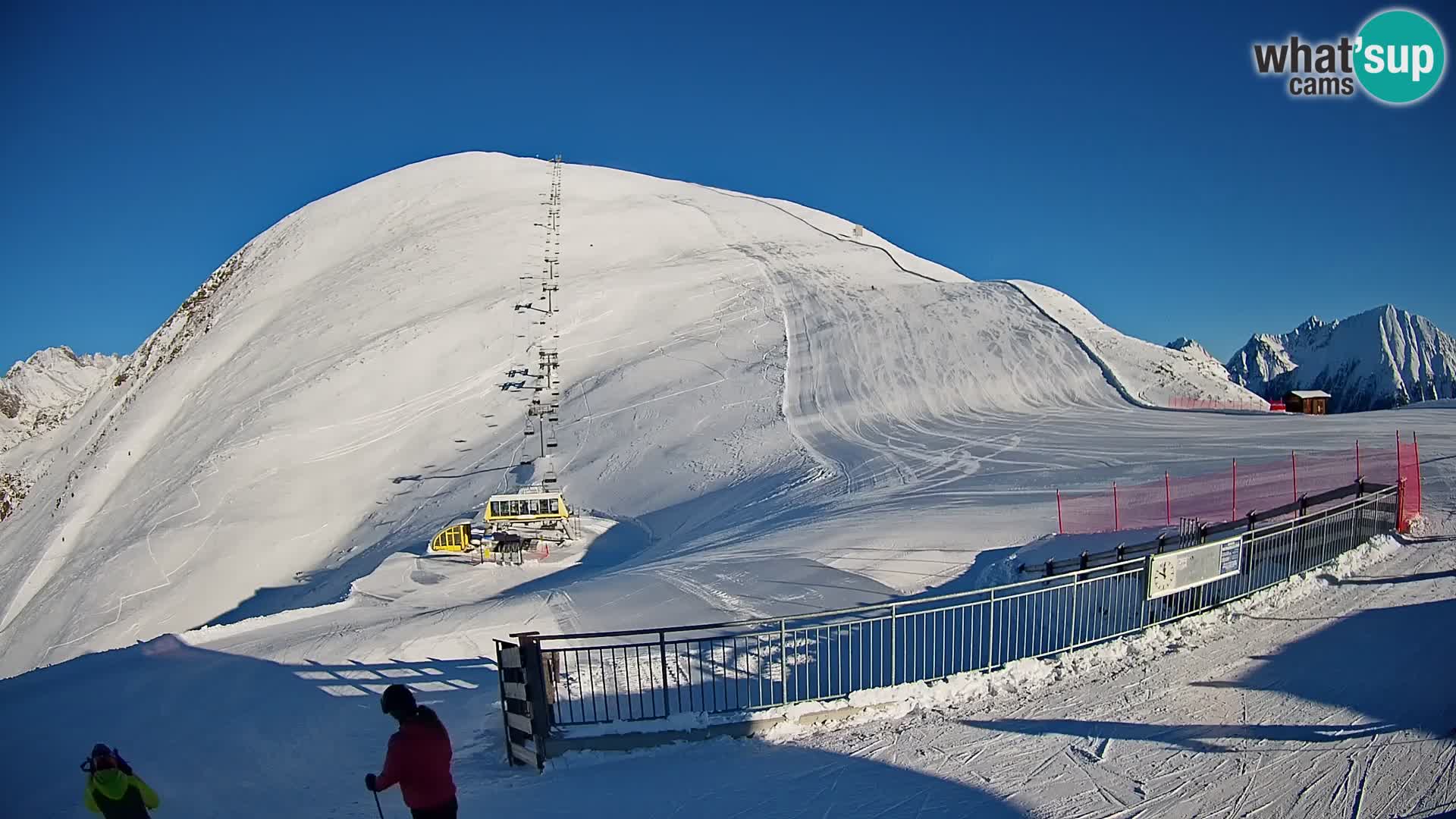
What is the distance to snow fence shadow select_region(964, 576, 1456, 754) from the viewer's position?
7184 millimetres

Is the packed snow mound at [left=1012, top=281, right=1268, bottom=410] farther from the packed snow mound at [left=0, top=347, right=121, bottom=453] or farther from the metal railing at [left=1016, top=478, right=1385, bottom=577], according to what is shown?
the packed snow mound at [left=0, top=347, right=121, bottom=453]

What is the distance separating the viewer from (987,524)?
18.7m

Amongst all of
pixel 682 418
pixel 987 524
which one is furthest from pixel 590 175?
pixel 987 524

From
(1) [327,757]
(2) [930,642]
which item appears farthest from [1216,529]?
(1) [327,757]

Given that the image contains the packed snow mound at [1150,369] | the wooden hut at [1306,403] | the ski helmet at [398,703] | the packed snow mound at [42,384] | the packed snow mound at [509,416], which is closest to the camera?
the ski helmet at [398,703]

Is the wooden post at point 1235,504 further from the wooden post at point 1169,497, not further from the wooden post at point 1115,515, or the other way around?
the wooden post at point 1115,515

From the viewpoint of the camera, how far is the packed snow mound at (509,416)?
26109mm

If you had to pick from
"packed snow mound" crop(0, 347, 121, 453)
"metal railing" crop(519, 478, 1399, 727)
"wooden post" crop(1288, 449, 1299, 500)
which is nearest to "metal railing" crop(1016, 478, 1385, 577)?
"metal railing" crop(519, 478, 1399, 727)

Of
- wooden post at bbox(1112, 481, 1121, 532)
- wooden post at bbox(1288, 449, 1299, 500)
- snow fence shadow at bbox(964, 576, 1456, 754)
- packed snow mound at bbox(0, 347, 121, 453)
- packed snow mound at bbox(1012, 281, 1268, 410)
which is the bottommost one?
snow fence shadow at bbox(964, 576, 1456, 754)

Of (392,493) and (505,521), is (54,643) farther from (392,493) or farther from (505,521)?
(505,521)

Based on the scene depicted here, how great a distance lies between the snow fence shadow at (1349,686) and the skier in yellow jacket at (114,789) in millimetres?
7158

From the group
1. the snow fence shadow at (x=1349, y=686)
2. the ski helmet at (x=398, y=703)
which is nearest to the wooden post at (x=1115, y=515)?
the snow fence shadow at (x=1349, y=686)

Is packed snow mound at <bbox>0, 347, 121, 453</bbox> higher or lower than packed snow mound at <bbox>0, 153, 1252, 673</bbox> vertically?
higher

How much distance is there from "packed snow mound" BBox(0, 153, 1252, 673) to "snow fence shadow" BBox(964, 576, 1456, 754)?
6856mm
